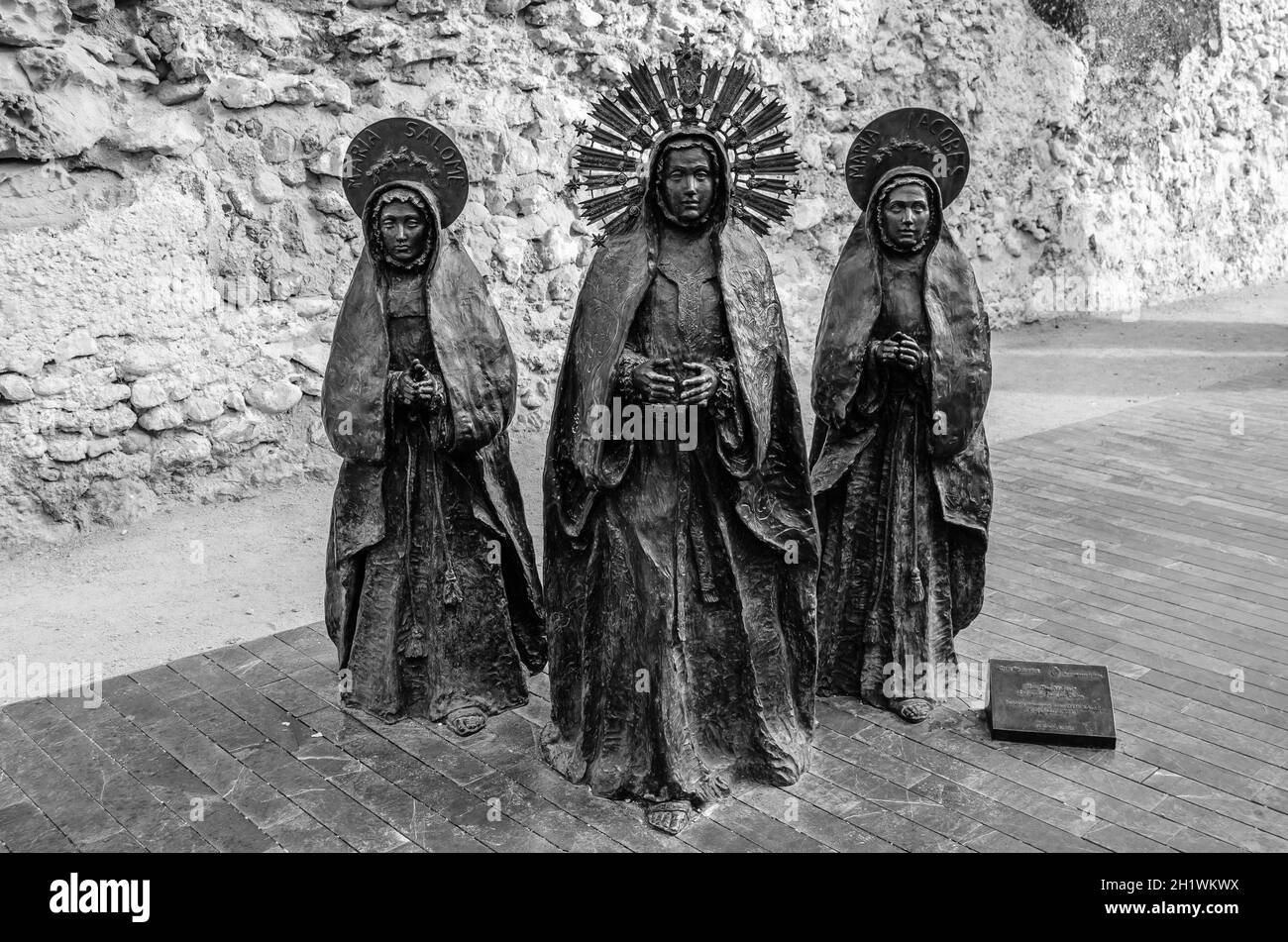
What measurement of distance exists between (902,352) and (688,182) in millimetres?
1409

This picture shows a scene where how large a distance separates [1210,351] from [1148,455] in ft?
16.5

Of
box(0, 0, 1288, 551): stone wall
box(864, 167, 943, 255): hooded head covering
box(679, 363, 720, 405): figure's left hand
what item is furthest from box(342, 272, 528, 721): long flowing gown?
box(0, 0, 1288, 551): stone wall

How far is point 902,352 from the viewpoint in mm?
5910

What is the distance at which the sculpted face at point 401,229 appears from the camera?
5.69 metres

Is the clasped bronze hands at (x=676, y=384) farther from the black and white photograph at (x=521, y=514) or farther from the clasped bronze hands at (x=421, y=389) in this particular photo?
the clasped bronze hands at (x=421, y=389)

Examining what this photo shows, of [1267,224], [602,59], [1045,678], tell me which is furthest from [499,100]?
[1267,224]

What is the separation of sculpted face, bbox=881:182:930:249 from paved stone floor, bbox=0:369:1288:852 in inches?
89.4

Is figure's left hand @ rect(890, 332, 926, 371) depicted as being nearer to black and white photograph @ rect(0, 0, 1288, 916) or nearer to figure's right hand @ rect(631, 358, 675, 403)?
black and white photograph @ rect(0, 0, 1288, 916)

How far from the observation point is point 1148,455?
34.9 feet

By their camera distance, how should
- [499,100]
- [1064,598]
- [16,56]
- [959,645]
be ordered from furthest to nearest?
[499,100], [16,56], [1064,598], [959,645]

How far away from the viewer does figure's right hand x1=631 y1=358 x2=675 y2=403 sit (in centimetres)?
518

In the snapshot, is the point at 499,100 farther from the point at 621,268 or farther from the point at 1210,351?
the point at 1210,351

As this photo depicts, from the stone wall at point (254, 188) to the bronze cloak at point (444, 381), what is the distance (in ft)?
11.7

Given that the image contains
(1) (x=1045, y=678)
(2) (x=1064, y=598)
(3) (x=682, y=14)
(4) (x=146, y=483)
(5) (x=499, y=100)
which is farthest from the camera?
(3) (x=682, y=14)
